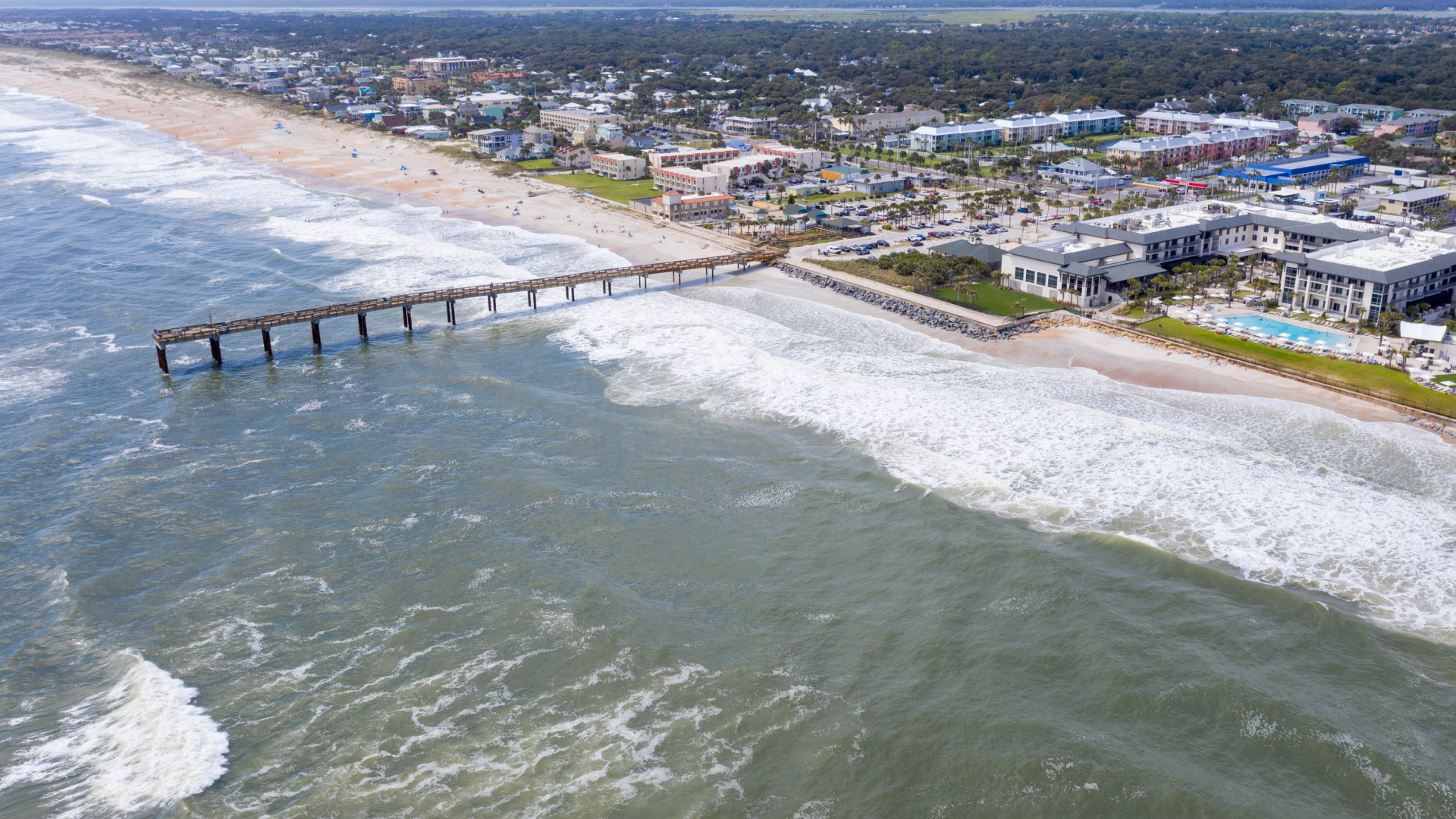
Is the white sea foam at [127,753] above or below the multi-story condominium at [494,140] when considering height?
below

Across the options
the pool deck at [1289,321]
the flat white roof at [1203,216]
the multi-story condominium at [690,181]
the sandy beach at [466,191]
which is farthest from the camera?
the multi-story condominium at [690,181]

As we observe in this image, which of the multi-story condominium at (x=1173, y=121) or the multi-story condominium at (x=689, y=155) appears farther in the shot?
the multi-story condominium at (x=1173, y=121)

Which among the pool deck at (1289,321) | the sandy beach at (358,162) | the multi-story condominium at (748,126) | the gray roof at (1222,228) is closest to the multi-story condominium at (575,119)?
the multi-story condominium at (748,126)

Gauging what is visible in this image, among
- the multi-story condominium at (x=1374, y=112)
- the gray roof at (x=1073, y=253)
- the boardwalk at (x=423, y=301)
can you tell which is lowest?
the boardwalk at (x=423, y=301)

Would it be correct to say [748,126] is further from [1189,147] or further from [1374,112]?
[1374,112]

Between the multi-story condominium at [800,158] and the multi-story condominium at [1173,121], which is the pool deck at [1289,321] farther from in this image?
the multi-story condominium at [1173,121]

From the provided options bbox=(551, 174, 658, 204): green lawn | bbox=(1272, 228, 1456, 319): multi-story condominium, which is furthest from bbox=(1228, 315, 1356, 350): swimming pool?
bbox=(551, 174, 658, 204): green lawn

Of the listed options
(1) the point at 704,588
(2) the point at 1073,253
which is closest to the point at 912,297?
(2) the point at 1073,253
